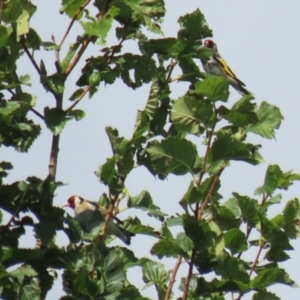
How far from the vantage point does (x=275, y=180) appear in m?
3.95

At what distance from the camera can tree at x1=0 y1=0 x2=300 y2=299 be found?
11.6 ft

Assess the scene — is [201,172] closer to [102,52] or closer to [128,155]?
[128,155]

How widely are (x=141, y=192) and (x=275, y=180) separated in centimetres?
63

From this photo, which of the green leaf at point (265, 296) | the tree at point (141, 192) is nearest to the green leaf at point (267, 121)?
the tree at point (141, 192)

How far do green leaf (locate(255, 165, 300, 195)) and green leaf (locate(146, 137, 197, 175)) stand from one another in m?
0.41

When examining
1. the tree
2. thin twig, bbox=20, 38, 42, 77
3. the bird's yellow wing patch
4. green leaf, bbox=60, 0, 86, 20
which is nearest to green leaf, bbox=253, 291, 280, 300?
the tree

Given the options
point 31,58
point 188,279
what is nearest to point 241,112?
point 188,279

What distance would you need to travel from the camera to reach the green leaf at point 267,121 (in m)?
3.87

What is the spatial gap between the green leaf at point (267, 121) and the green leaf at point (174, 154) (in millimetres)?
333

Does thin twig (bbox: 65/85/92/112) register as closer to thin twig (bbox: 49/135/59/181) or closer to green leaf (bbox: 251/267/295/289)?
thin twig (bbox: 49/135/59/181)

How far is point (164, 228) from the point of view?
150 inches

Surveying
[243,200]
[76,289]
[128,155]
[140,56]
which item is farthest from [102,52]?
[76,289]

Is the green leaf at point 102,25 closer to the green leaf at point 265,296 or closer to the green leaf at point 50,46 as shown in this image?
the green leaf at point 50,46

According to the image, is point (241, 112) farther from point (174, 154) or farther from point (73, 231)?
point (73, 231)
